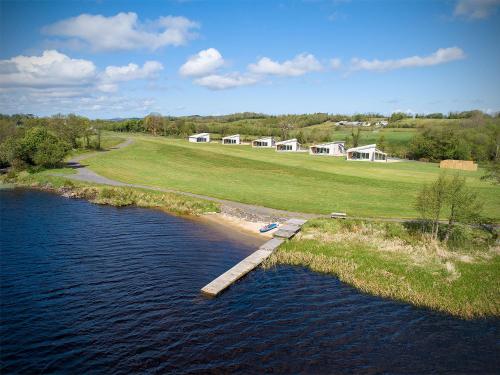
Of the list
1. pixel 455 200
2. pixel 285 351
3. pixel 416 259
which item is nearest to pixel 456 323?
pixel 416 259

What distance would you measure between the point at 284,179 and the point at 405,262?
137 ft

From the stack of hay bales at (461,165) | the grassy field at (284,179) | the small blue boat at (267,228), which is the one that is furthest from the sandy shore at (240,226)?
the stack of hay bales at (461,165)

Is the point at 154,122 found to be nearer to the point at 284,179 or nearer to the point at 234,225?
the point at 284,179

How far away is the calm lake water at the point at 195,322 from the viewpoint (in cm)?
1939

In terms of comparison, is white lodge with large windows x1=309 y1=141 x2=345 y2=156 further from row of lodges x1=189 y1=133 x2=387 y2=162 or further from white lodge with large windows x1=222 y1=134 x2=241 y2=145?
white lodge with large windows x1=222 y1=134 x2=241 y2=145

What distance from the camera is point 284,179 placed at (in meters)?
71.2

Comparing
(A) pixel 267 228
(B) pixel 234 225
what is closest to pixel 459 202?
(A) pixel 267 228

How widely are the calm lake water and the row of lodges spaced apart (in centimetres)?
7982

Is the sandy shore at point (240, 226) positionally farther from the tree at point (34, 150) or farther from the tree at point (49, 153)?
the tree at point (34, 150)

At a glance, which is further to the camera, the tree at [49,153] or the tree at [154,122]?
the tree at [154,122]

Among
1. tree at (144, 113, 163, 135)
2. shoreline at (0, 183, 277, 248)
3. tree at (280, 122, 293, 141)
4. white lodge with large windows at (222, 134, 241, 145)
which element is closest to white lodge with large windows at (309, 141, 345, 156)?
white lodge with large windows at (222, 134, 241, 145)

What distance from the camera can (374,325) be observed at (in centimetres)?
2325

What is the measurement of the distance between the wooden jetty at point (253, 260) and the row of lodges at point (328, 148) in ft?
229

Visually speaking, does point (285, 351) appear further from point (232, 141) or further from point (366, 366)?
point (232, 141)
